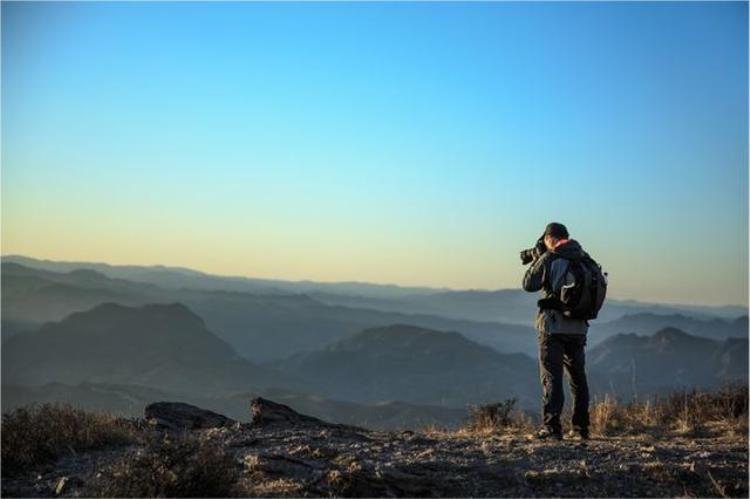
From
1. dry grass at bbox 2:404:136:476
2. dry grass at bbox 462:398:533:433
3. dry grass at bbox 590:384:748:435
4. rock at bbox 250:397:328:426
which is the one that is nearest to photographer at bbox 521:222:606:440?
dry grass at bbox 590:384:748:435

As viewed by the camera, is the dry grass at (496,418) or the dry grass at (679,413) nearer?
the dry grass at (679,413)

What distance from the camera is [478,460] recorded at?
609cm

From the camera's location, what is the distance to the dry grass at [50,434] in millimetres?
6434

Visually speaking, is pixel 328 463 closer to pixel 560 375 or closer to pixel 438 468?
pixel 438 468

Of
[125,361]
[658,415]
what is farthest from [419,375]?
[658,415]

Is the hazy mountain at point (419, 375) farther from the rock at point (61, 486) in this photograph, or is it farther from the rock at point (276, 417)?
the rock at point (61, 486)

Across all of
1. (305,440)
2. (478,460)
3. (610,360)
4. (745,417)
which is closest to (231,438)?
(305,440)

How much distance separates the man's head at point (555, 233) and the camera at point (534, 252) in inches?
5.2

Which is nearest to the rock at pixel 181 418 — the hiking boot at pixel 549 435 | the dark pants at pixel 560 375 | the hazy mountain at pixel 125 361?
the hiking boot at pixel 549 435

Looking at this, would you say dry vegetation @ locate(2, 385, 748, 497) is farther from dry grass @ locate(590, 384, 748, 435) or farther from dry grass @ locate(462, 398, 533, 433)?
dry grass @ locate(462, 398, 533, 433)

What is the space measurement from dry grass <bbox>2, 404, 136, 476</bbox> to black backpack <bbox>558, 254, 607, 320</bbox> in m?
4.69

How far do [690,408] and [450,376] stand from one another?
170267 mm

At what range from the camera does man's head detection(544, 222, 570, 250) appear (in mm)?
8031

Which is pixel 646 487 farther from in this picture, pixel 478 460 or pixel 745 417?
pixel 745 417
